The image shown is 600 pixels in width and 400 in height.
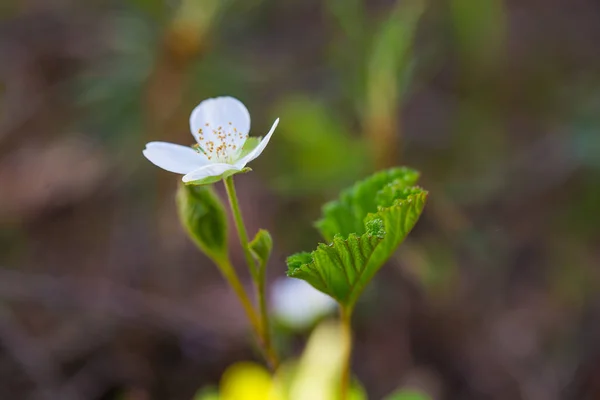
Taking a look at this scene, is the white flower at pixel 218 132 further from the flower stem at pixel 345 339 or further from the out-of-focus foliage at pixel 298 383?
the out-of-focus foliage at pixel 298 383

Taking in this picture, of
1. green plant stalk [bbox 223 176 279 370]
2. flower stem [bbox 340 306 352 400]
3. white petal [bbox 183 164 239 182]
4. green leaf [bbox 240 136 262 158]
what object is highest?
green leaf [bbox 240 136 262 158]

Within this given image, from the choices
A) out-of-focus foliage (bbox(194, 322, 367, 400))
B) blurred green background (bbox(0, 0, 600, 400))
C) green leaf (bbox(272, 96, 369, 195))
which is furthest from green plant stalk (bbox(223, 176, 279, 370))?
green leaf (bbox(272, 96, 369, 195))

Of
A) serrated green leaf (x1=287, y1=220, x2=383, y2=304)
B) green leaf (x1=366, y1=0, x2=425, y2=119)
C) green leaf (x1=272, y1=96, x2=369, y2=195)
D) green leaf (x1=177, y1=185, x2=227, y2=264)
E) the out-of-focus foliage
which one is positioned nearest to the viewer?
serrated green leaf (x1=287, y1=220, x2=383, y2=304)

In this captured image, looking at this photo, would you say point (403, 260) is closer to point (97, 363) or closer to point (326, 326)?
point (326, 326)

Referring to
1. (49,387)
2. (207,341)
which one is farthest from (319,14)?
(49,387)

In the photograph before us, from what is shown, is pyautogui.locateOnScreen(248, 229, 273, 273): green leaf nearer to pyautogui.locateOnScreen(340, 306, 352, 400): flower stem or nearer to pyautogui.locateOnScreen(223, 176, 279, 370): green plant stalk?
pyautogui.locateOnScreen(223, 176, 279, 370): green plant stalk
